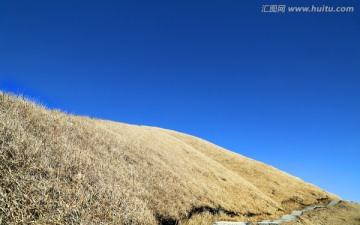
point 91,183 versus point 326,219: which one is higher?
point 91,183

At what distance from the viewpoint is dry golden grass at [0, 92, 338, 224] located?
8.15m

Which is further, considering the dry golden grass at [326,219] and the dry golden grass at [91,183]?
the dry golden grass at [326,219]

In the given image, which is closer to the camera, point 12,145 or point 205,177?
point 12,145

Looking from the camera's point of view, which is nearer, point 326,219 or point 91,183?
point 91,183

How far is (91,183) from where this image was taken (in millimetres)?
11086

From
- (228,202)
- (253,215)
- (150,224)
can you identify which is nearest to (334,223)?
(253,215)

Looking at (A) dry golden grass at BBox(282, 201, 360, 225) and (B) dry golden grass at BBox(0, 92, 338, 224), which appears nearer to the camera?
(B) dry golden grass at BBox(0, 92, 338, 224)

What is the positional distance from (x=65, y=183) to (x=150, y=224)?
12.0 ft

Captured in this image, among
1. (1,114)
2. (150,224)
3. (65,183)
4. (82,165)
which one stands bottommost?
(150,224)

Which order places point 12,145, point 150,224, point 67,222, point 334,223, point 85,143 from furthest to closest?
point 334,223
point 85,143
point 150,224
point 12,145
point 67,222

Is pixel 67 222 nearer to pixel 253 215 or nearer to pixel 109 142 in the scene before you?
pixel 109 142

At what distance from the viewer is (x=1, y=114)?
1149cm

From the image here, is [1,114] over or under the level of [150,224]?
over

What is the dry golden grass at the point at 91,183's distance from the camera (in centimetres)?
815
